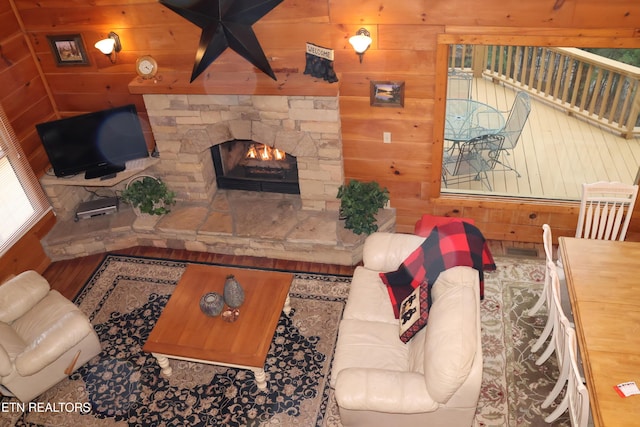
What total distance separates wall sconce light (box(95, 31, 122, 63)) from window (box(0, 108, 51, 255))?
3.81 feet

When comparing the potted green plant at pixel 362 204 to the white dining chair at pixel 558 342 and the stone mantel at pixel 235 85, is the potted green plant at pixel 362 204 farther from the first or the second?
the white dining chair at pixel 558 342

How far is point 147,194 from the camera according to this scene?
18.6 feet

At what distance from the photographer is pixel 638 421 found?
2928 mm

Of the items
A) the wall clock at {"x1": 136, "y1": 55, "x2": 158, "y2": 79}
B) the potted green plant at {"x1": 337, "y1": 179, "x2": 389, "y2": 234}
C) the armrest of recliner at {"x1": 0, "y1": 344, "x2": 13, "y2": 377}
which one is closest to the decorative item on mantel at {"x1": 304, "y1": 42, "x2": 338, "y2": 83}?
the potted green plant at {"x1": 337, "y1": 179, "x2": 389, "y2": 234}

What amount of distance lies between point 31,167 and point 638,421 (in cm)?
576

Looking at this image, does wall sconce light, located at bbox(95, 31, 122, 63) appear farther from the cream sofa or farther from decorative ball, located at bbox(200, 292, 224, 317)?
the cream sofa

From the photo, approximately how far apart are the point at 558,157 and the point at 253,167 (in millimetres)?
3627

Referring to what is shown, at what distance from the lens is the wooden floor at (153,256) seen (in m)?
5.46

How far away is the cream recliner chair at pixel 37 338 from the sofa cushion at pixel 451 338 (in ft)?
9.16

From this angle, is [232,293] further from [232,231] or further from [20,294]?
[20,294]

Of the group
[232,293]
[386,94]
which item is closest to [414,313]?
[232,293]

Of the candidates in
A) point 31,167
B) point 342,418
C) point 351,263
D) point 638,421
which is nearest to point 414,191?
point 351,263

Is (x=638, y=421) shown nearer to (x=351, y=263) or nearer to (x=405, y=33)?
(x=351, y=263)

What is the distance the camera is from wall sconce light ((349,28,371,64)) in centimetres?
447
